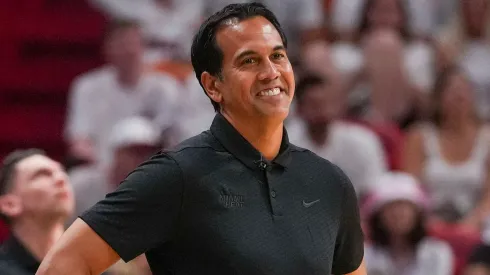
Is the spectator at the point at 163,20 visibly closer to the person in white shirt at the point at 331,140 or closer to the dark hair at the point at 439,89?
the person in white shirt at the point at 331,140

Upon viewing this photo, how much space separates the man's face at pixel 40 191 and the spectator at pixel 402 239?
186 centimetres

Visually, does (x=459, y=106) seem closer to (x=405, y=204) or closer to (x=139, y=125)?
(x=405, y=204)

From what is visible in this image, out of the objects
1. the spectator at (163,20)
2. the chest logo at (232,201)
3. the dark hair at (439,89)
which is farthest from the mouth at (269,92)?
the spectator at (163,20)

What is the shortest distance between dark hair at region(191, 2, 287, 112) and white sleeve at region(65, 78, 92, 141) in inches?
140

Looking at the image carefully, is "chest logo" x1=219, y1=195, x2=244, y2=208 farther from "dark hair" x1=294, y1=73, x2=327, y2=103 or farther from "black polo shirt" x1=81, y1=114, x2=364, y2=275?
"dark hair" x1=294, y1=73, x2=327, y2=103

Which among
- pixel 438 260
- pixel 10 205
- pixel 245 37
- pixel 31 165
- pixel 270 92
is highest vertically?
pixel 245 37

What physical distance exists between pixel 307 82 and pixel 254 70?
3.03 metres

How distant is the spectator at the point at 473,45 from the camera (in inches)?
246

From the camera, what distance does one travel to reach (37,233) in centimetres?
345

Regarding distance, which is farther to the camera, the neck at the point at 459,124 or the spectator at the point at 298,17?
the spectator at the point at 298,17

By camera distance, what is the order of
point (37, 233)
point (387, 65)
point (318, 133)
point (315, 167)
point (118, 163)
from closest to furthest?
point (315, 167) < point (37, 233) < point (118, 163) < point (318, 133) < point (387, 65)

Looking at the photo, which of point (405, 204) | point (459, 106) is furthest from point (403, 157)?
point (405, 204)

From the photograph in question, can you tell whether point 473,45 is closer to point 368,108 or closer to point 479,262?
point 368,108

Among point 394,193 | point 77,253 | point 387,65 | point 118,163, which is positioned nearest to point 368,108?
point 387,65
